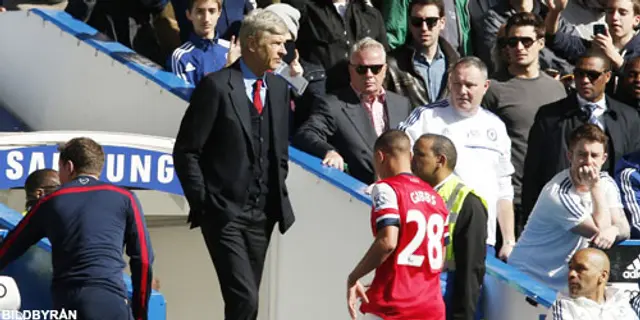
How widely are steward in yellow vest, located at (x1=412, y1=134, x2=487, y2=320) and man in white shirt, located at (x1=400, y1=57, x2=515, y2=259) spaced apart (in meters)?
1.21

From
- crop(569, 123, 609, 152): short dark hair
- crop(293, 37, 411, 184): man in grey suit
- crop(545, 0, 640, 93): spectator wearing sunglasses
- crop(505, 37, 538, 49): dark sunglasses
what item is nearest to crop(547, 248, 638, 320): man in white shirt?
crop(569, 123, 609, 152): short dark hair

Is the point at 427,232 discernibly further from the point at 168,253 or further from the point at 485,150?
the point at 168,253

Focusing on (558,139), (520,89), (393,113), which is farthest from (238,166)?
(520,89)

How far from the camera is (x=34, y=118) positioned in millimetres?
11852

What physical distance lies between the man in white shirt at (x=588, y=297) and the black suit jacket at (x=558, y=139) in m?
1.84

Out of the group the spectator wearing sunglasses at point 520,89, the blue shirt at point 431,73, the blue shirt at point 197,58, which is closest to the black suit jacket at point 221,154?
the blue shirt at point 197,58

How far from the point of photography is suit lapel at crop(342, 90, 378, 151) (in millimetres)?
10359

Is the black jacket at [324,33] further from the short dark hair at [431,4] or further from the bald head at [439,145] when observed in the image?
the bald head at [439,145]

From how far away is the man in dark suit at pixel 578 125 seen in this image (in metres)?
10.4

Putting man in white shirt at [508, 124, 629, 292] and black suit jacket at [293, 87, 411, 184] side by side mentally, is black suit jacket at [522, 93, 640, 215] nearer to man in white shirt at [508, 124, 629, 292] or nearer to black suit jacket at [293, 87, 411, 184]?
man in white shirt at [508, 124, 629, 292]

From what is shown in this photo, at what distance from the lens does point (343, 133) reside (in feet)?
33.9

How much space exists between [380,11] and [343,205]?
305cm

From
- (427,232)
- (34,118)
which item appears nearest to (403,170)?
(427,232)

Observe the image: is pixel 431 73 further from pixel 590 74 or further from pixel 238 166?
pixel 238 166
